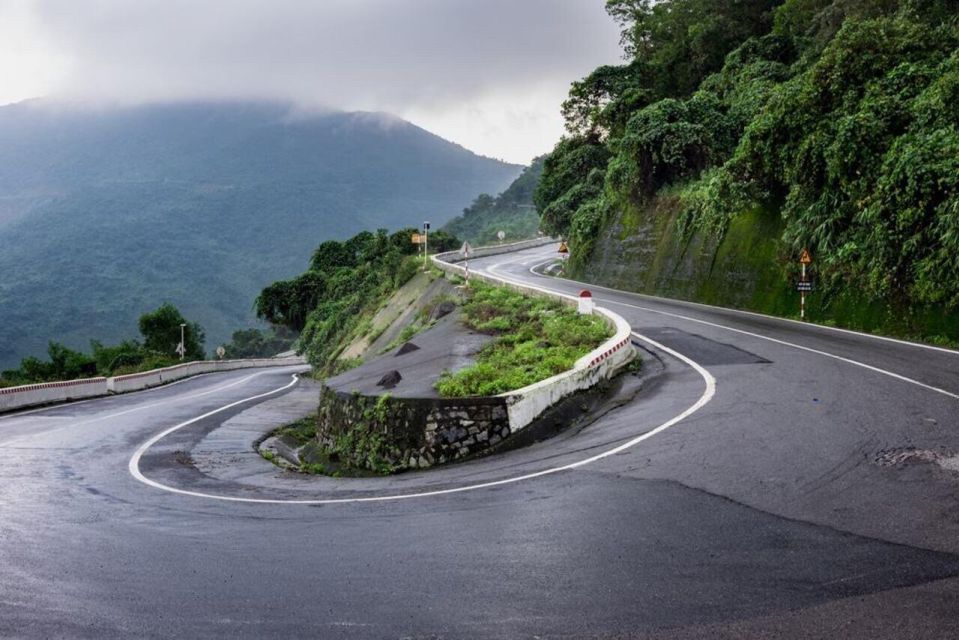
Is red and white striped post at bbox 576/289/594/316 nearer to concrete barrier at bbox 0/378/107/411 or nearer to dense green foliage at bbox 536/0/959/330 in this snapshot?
dense green foliage at bbox 536/0/959/330

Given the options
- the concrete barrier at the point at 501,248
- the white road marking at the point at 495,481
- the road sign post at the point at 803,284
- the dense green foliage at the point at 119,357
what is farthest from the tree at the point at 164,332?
the white road marking at the point at 495,481

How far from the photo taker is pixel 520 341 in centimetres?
1739

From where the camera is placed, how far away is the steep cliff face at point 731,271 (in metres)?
18.2

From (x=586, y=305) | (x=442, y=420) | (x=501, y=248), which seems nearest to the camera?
(x=442, y=420)

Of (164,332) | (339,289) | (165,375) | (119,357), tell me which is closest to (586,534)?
(165,375)

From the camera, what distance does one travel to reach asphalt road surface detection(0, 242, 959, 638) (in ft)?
15.8

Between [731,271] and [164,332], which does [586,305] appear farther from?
[164,332]

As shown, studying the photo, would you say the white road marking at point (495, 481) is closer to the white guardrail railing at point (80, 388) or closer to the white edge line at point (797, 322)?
the white edge line at point (797, 322)

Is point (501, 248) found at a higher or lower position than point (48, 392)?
higher

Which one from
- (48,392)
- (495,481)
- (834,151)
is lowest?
(48,392)

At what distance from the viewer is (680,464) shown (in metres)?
8.13

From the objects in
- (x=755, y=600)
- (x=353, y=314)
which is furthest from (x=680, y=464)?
(x=353, y=314)

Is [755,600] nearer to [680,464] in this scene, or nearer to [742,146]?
[680,464]

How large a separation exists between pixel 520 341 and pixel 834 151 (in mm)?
10278
